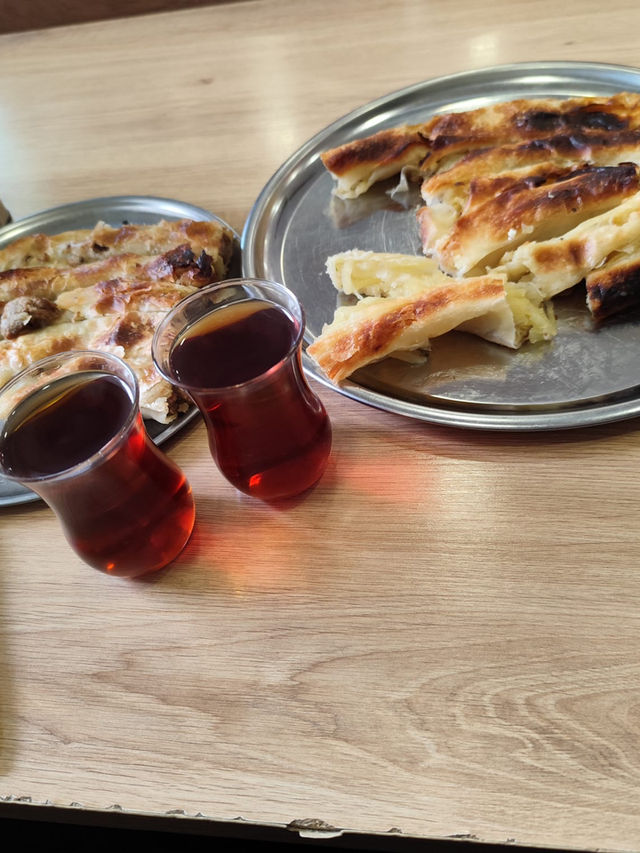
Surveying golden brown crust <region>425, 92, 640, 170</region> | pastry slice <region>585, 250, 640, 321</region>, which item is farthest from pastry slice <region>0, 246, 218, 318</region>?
pastry slice <region>585, 250, 640, 321</region>

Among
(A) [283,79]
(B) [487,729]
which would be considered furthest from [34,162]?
(B) [487,729]

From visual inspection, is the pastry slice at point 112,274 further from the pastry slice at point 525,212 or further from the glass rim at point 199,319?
the pastry slice at point 525,212

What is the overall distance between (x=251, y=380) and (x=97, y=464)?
19 cm

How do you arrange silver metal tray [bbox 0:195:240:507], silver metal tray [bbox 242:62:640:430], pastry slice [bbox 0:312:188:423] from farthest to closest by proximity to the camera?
1. silver metal tray [bbox 0:195:240:507]
2. pastry slice [bbox 0:312:188:423]
3. silver metal tray [bbox 242:62:640:430]

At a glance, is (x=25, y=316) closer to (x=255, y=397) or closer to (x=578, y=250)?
(x=255, y=397)

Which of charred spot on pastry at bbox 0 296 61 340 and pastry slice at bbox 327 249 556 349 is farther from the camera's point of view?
charred spot on pastry at bbox 0 296 61 340

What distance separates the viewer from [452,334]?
1.06 m

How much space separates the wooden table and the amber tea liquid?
66 mm

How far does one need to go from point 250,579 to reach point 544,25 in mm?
1462

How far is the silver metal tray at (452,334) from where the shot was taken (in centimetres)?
94

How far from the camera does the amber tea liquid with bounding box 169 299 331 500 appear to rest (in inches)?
32.9

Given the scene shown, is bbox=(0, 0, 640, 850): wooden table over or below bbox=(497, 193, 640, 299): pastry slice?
below

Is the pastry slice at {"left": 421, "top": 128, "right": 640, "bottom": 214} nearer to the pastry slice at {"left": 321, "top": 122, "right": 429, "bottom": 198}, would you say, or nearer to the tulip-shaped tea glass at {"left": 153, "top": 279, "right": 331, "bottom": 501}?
the pastry slice at {"left": 321, "top": 122, "right": 429, "bottom": 198}

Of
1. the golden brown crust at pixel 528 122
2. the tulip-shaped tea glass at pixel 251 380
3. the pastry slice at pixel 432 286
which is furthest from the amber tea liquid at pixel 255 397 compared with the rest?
the golden brown crust at pixel 528 122
